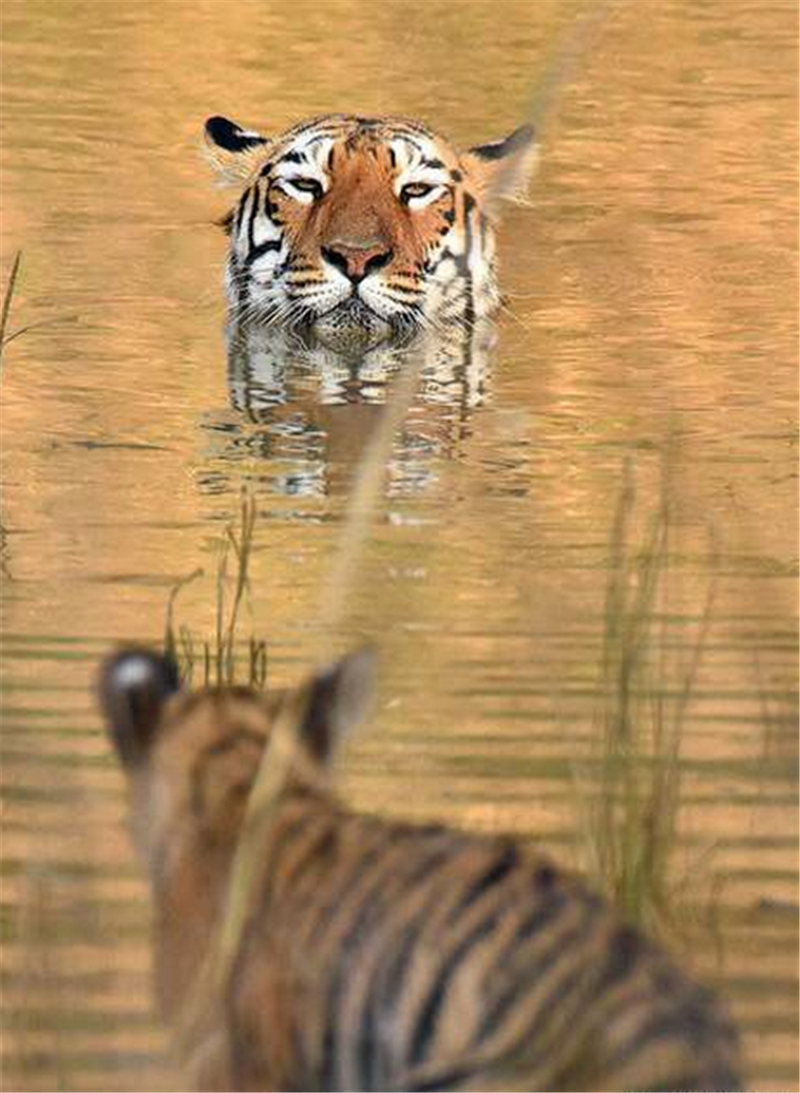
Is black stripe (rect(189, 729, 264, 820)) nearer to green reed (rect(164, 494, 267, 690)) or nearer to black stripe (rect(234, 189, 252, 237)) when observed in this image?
green reed (rect(164, 494, 267, 690))

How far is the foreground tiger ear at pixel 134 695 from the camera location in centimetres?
429

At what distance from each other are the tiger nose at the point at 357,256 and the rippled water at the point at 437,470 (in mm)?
318

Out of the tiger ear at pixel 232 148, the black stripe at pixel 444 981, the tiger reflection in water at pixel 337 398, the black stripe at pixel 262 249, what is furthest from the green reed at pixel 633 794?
the tiger ear at pixel 232 148

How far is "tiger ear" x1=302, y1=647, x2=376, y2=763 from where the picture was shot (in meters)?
4.26

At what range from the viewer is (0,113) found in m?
15.8

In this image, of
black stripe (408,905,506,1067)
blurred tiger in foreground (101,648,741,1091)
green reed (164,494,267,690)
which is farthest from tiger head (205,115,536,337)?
black stripe (408,905,506,1067)

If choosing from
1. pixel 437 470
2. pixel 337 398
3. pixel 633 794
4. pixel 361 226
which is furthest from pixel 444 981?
pixel 361 226

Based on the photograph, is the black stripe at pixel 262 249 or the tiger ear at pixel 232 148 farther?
the tiger ear at pixel 232 148

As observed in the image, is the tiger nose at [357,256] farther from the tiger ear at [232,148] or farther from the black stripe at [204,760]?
the black stripe at [204,760]

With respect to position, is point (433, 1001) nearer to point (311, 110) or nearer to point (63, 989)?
point (63, 989)

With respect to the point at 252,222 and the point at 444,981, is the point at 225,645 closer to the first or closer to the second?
the point at 444,981

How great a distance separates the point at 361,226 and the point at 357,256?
5.6 inches

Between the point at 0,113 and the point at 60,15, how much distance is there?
4.10m

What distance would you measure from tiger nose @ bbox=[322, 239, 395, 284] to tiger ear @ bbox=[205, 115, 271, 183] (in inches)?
41.2
